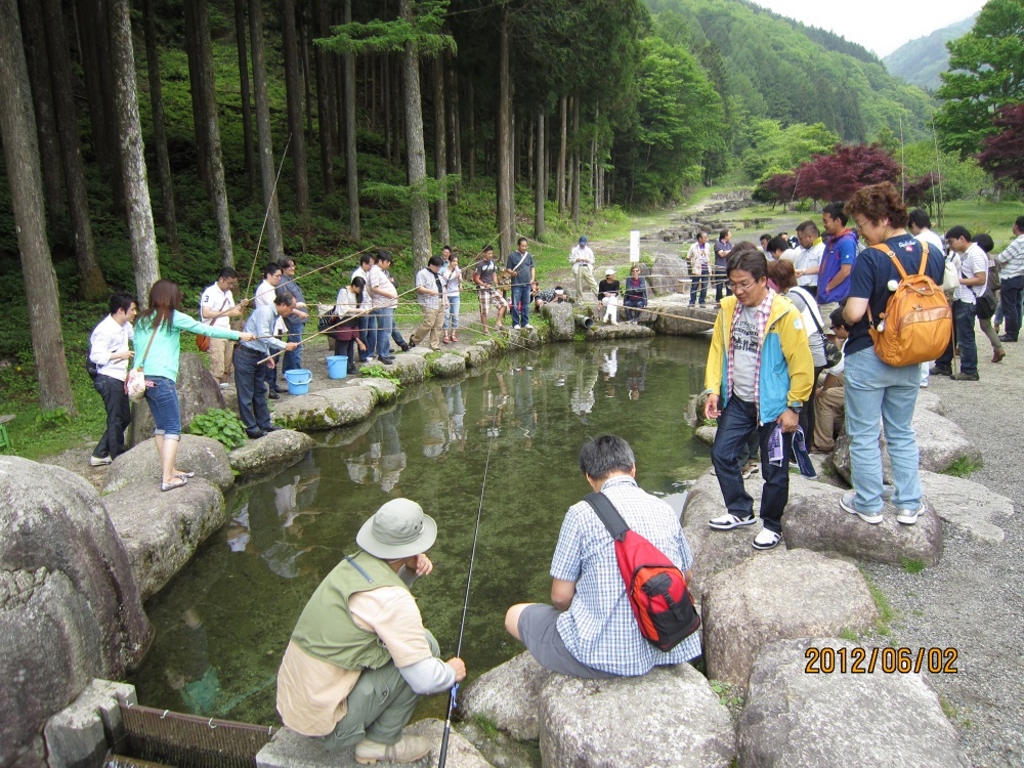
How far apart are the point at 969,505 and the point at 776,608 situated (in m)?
2.20

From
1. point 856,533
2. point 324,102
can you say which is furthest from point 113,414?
point 324,102

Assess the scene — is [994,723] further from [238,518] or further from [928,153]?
[928,153]

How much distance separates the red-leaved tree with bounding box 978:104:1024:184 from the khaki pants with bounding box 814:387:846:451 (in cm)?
1990

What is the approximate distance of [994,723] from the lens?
2.81 metres

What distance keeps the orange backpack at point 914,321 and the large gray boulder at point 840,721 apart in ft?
5.49

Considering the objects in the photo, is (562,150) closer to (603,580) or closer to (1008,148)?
(1008,148)

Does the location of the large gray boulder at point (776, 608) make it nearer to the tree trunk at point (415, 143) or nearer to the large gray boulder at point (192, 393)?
the large gray boulder at point (192, 393)

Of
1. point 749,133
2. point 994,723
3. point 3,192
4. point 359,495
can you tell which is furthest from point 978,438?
point 749,133

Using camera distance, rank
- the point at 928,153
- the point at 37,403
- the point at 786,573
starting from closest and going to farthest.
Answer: the point at 786,573 → the point at 37,403 → the point at 928,153

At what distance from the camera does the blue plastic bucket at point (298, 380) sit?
29.8 feet

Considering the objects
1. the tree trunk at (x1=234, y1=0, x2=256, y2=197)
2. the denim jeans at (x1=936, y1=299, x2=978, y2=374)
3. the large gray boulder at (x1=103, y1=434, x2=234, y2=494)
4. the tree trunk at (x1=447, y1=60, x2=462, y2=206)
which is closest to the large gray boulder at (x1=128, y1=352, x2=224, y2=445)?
the large gray boulder at (x1=103, y1=434, x2=234, y2=494)

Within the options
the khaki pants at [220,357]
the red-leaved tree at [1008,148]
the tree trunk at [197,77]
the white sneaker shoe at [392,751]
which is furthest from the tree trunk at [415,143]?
the red-leaved tree at [1008,148]

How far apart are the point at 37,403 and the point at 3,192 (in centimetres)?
978
